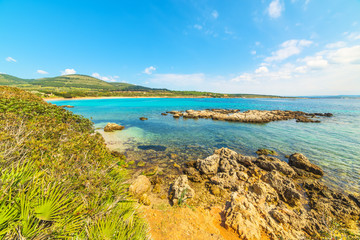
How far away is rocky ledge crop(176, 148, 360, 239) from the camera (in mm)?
6004

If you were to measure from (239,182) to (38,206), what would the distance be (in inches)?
418

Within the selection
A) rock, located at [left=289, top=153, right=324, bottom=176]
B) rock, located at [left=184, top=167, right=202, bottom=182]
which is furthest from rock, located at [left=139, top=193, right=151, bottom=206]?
rock, located at [left=289, top=153, right=324, bottom=176]

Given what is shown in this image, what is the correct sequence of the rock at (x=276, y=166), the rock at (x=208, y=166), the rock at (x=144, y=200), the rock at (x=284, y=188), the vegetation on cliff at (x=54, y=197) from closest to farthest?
the vegetation on cliff at (x=54, y=197) → the rock at (x=144, y=200) → the rock at (x=284, y=188) → the rock at (x=208, y=166) → the rock at (x=276, y=166)

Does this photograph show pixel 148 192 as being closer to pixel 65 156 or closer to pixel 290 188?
pixel 65 156

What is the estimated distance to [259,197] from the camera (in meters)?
7.98

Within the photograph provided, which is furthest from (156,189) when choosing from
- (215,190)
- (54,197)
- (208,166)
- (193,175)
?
(54,197)

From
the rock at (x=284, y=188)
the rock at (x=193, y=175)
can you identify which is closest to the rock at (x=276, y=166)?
the rock at (x=284, y=188)

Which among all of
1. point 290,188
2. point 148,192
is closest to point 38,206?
point 148,192

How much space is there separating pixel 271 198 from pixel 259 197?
33.5 inches

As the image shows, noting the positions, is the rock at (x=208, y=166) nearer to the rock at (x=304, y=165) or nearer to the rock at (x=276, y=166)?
the rock at (x=276, y=166)

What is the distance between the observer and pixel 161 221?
6055 millimetres

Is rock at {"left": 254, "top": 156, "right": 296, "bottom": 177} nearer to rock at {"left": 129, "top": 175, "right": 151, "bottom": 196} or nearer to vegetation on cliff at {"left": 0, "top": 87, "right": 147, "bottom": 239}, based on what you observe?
rock at {"left": 129, "top": 175, "right": 151, "bottom": 196}

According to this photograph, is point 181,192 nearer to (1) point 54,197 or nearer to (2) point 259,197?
(2) point 259,197

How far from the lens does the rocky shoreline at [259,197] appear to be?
605 centimetres
